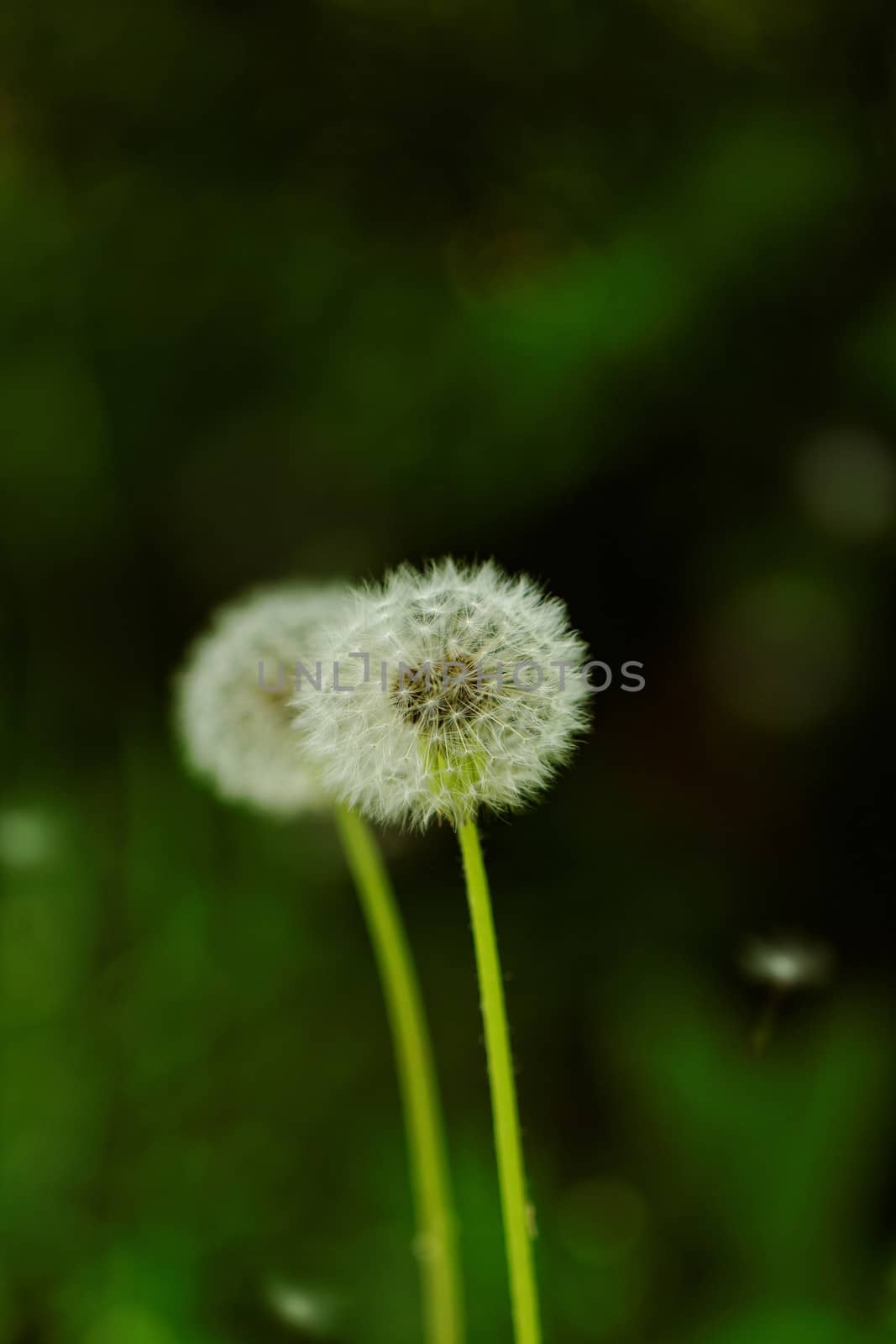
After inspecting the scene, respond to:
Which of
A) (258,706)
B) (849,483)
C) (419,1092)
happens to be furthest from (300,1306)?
(849,483)

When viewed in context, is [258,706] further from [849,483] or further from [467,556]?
[849,483]

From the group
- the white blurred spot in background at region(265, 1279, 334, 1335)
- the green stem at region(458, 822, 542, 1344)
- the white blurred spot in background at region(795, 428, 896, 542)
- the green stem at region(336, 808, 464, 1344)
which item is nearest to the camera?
the green stem at region(458, 822, 542, 1344)

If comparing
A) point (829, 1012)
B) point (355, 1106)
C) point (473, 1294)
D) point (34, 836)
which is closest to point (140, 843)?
point (34, 836)

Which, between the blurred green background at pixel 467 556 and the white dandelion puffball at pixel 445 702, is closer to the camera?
the white dandelion puffball at pixel 445 702

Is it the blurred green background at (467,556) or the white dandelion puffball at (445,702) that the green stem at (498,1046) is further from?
the blurred green background at (467,556)

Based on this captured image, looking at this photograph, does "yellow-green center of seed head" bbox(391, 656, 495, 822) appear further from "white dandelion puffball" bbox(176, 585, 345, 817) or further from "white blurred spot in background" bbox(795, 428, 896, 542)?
"white blurred spot in background" bbox(795, 428, 896, 542)

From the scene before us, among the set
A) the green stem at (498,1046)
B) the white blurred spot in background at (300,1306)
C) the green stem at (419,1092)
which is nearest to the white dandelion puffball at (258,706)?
the green stem at (419,1092)

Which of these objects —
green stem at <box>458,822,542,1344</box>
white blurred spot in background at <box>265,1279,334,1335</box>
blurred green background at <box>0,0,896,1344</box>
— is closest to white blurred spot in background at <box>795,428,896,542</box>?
blurred green background at <box>0,0,896,1344</box>

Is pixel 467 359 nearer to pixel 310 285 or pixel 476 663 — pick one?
pixel 310 285

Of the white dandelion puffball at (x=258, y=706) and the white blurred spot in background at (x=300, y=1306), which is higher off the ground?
the white dandelion puffball at (x=258, y=706)
